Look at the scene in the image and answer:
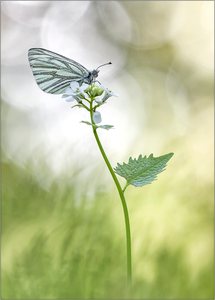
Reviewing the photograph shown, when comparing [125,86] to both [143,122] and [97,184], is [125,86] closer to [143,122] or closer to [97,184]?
A: [143,122]

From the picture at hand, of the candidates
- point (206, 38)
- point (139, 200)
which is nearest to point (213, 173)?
point (139, 200)

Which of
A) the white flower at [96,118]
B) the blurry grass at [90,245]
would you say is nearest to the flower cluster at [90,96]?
the white flower at [96,118]

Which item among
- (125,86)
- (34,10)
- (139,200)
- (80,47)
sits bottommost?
(139,200)

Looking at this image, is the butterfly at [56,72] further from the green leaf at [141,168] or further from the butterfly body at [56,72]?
the green leaf at [141,168]

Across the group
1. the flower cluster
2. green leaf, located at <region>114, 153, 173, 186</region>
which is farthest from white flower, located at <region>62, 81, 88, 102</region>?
green leaf, located at <region>114, 153, 173, 186</region>

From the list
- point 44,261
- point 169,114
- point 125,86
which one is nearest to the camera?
point 44,261

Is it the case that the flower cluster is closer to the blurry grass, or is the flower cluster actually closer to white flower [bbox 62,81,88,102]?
white flower [bbox 62,81,88,102]
